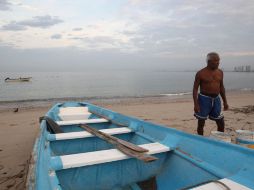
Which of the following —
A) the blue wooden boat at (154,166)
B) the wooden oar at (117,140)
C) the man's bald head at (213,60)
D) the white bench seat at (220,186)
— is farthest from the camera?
the man's bald head at (213,60)

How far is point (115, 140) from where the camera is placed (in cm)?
355

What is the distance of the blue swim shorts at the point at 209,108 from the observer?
16.3ft

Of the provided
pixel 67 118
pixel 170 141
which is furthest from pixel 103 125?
pixel 170 141

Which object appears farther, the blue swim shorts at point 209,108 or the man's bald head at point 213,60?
the blue swim shorts at point 209,108

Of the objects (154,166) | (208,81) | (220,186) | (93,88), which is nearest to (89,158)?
(154,166)

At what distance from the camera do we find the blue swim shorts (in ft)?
16.3

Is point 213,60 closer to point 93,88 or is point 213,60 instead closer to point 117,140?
point 117,140

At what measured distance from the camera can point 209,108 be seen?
4.98 metres

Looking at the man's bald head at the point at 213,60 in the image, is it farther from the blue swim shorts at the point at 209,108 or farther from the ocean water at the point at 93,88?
the ocean water at the point at 93,88

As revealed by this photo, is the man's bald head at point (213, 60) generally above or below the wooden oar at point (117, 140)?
above

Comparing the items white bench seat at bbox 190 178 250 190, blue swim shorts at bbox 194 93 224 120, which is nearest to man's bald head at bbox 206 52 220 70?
blue swim shorts at bbox 194 93 224 120

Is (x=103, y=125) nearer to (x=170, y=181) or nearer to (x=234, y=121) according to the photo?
(x=170, y=181)

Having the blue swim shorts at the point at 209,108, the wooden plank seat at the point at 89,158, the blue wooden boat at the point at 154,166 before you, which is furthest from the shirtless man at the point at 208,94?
the wooden plank seat at the point at 89,158

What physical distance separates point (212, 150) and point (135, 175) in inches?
42.3
